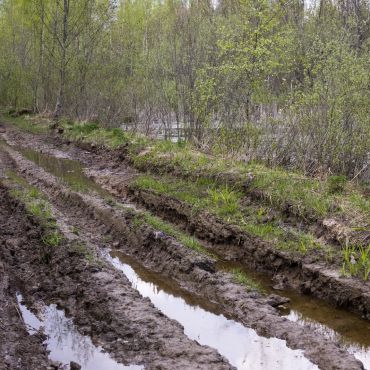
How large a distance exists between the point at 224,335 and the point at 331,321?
5.20 feet

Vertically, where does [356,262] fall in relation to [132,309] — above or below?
above

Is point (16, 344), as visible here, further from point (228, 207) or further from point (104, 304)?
point (228, 207)

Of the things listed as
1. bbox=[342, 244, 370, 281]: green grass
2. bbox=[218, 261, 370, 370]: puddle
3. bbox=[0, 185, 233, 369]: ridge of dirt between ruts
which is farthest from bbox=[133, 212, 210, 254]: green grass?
bbox=[342, 244, 370, 281]: green grass

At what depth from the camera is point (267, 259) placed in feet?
27.7

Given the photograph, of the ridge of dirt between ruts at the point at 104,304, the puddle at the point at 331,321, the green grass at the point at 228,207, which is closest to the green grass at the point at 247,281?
the puddle at the point at 331,321

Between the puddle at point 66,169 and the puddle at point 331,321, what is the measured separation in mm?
6376

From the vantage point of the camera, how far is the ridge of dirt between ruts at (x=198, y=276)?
5.64 metres

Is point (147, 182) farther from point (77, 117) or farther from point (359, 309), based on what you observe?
point (77, 117)

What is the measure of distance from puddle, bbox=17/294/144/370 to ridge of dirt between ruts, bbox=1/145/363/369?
1871mm

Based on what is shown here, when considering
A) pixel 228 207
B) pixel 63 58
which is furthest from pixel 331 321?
pixel 63 58

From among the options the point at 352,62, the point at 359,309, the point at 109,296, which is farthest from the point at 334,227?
the point at 352,62

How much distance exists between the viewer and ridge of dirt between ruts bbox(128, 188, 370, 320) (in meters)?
7.05

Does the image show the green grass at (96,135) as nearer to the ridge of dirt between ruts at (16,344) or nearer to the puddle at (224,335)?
the puddle at (224,335)

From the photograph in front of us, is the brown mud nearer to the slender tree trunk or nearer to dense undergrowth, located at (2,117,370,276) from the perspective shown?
dense undergrowth, located at (2,117,370,276)
